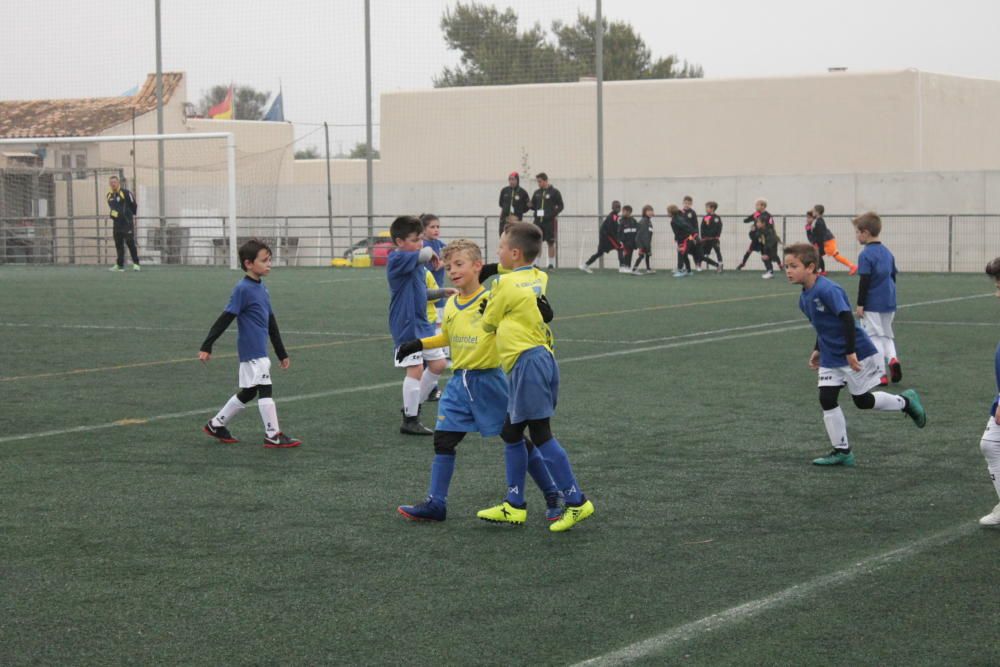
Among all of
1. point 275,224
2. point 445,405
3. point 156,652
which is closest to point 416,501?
point 445,405

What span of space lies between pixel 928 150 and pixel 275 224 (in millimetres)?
19833

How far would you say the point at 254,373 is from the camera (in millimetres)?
9570

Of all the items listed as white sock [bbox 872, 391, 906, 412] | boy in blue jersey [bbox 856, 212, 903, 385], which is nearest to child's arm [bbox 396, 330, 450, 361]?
white sock [bbox 872, 391, 906, 412]

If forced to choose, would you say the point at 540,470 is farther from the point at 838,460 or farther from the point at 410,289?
the point at 410,289

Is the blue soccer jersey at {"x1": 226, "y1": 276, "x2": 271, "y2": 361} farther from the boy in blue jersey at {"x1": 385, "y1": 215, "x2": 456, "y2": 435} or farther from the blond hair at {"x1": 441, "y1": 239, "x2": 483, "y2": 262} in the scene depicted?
the blond hair at {"x1": 441, "y1": 239, "x2": 483, "y2": 262}

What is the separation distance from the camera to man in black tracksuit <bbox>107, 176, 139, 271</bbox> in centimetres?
3212

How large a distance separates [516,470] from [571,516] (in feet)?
1.18

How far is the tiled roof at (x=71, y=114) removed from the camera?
185 ft

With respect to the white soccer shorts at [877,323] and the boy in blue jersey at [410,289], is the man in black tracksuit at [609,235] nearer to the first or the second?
the white soccer shorts at [877,323]

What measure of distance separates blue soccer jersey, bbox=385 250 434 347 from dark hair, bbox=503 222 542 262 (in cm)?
350

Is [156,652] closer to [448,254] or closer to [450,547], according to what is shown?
[450,547]

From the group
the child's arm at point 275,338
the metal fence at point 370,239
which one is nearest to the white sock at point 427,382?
the child's arm at point 275,338

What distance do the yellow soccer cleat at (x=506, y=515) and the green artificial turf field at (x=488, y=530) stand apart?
0.15 feet

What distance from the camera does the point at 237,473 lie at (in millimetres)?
8445
